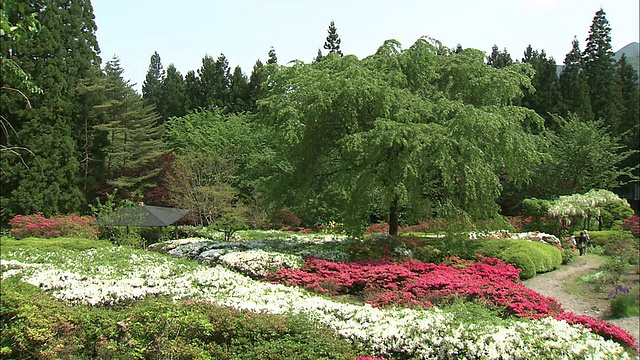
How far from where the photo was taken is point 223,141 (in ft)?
96.5

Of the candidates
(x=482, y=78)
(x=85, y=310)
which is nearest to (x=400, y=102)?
(x=482, y=78)

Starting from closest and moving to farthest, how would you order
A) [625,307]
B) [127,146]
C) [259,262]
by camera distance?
[625,307] < [259,262] < [127,146]

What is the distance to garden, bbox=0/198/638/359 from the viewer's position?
5535 mm

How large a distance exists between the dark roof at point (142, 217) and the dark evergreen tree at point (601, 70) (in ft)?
88.0

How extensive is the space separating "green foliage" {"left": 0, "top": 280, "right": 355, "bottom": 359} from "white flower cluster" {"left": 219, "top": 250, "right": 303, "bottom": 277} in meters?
4.04

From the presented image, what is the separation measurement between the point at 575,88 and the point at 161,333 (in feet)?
117

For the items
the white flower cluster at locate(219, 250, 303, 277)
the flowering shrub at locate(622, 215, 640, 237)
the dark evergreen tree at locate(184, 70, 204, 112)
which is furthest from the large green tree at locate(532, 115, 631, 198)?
the dark evergreen tree at locate(184, 70, 204, 112)

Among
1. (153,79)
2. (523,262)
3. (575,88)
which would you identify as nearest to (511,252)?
(523,262)

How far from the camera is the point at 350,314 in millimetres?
6359

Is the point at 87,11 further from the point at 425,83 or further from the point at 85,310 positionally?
the point at 85,310

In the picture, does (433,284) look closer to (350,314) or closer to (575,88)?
(350,314)

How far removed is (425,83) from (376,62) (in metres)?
1.31

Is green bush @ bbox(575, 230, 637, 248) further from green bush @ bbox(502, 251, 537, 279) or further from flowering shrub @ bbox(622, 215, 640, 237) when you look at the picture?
green bush @ bbox(502, 251, 537, 279)

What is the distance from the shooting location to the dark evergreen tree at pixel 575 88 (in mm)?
32312
